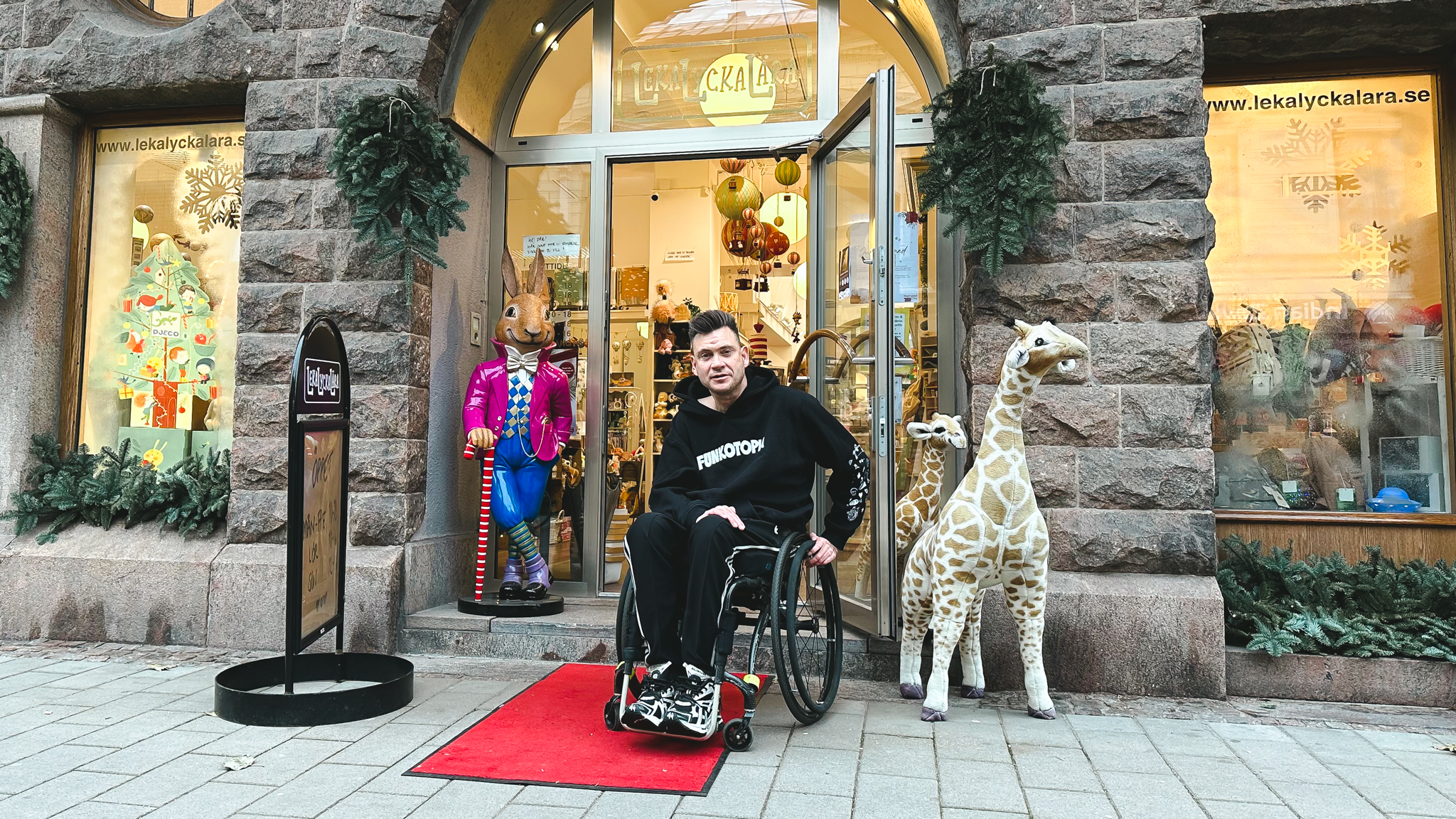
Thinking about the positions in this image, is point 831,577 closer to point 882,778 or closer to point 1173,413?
point 882,778

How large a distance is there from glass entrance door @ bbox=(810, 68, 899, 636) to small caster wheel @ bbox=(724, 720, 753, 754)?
1.13 metres

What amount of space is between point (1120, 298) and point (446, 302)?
3708 mm

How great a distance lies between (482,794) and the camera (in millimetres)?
2863

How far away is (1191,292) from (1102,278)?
401 mm

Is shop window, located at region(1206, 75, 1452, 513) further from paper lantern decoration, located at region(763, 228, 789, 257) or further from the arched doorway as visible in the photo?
paper lantern decoration, located at region(763, 228, 789, 257)

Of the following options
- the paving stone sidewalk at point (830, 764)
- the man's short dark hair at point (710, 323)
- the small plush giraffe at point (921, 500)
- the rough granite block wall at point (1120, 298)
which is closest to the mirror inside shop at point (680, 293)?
the small plush giraffe at point (921, 500)

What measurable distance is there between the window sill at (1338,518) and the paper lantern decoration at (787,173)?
3.17 meters

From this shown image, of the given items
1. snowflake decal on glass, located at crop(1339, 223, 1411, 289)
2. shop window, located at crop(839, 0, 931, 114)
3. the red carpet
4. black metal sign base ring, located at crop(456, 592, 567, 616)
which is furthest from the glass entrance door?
snowflake decal on glass, located at crop(1339, 223, 1411, 289)

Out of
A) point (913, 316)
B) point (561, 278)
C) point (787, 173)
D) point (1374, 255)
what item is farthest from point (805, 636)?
point (1374, 255)

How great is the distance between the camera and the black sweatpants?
3.13m

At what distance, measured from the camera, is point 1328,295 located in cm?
500

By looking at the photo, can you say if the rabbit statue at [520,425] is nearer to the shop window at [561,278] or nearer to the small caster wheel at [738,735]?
the shop window at [561,278]

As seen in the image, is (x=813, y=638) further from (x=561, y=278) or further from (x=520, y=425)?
(x=561, y=278)

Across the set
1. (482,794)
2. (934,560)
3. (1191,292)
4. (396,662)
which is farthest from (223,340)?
(1191,292)
